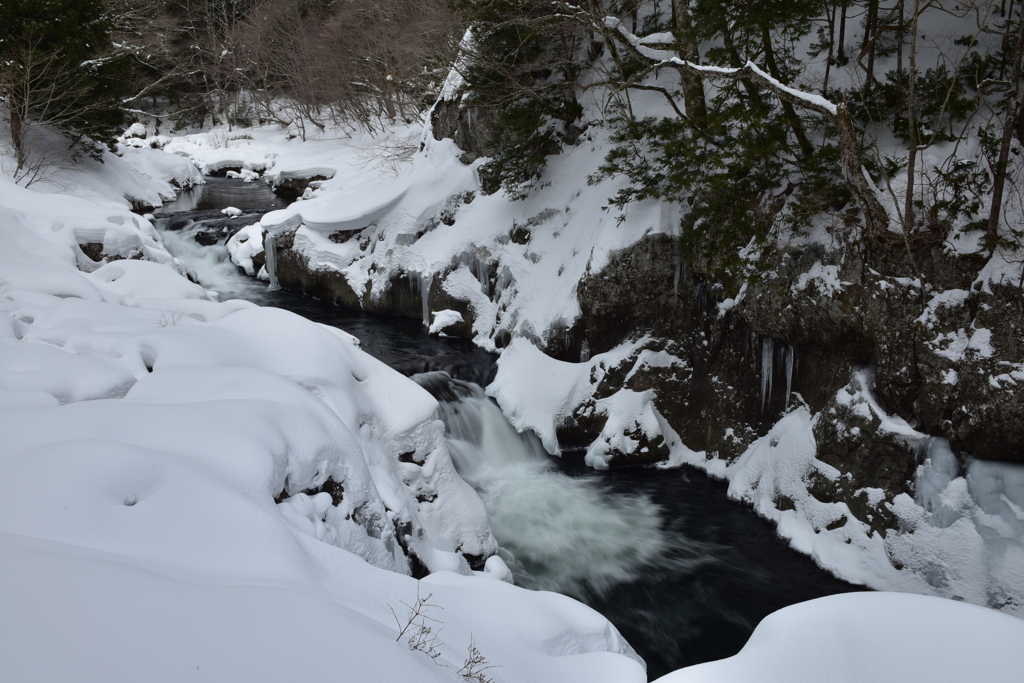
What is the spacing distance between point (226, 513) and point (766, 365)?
6.17 m

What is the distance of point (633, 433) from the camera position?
758cm

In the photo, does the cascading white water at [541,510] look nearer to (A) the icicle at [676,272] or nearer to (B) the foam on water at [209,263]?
(A) the icicle at [676,272]

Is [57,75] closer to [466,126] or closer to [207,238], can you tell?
[207,238]

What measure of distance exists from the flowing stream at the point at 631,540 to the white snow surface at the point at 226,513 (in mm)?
1339

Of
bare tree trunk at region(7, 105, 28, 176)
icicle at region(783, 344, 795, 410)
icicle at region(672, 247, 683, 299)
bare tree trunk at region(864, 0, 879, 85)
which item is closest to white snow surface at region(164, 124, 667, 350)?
icicle at region(672, 247, 683, 299)

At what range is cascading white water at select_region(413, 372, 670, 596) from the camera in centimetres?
583

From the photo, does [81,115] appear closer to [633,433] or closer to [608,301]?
[608,301]

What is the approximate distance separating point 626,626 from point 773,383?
347 cm

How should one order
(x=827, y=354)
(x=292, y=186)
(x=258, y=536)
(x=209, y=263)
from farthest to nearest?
(x=292, y=186), (x=209, y=263), (x=827, y=354), (x=258, y=536)

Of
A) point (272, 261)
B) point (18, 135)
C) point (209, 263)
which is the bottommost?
point (209, 263)

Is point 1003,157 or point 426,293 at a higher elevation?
point 1003,157

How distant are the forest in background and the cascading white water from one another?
10.9ft

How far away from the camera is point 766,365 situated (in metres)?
7.01

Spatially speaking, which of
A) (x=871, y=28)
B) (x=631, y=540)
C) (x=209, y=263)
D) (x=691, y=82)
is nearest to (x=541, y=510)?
(x=631, y=540)
